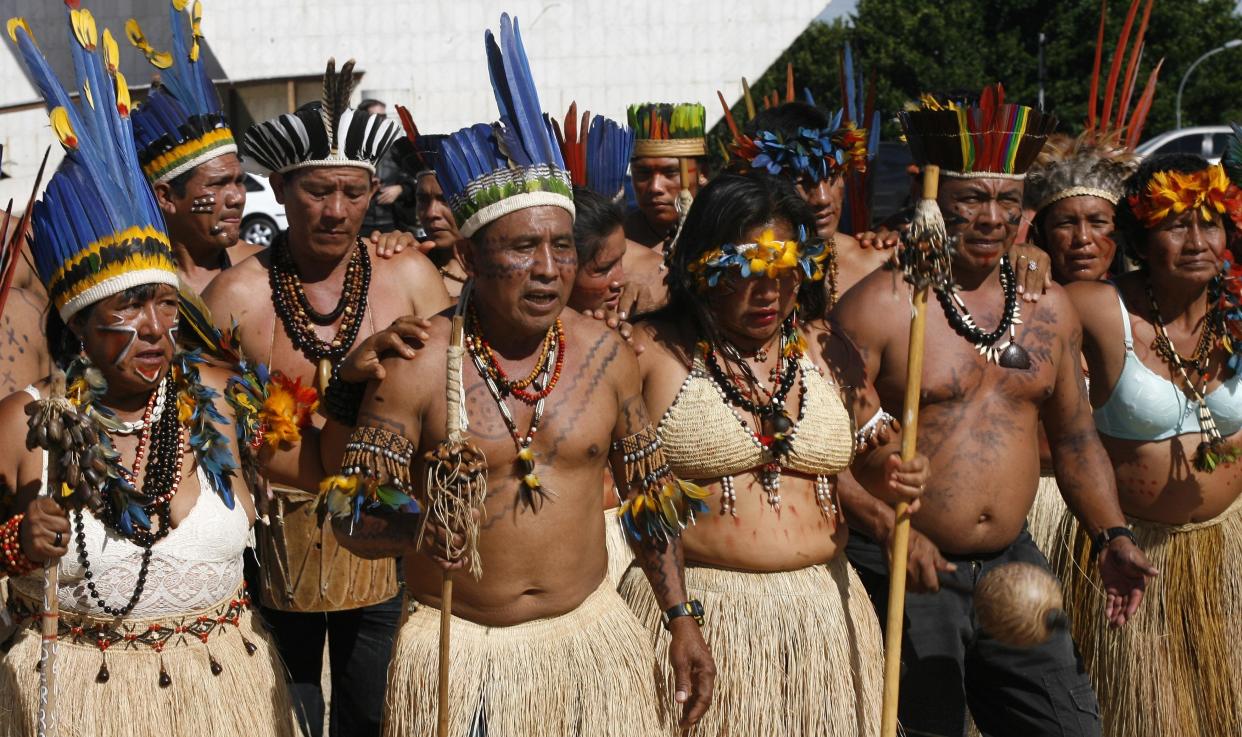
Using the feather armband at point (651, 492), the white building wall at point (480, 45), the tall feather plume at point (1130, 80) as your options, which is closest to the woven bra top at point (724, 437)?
the feather armband at point (651, 492)

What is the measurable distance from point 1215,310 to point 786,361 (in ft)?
6.97

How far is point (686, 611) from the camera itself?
166 inches

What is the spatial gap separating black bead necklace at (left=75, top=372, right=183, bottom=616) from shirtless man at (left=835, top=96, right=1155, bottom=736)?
7.17ft

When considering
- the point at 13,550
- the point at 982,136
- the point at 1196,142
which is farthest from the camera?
the point at 1196,142

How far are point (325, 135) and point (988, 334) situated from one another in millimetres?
2406

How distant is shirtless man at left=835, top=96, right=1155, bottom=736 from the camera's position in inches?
198

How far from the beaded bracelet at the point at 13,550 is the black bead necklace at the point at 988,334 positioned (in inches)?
116

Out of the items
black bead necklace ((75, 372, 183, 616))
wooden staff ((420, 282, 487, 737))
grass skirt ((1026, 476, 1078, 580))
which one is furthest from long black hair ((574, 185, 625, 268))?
grass skirt ((1026, 476, 1078, 580))

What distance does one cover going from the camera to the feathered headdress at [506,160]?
3996 millimetres

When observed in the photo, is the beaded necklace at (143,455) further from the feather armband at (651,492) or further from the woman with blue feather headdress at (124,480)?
the feather armband at (651,492)

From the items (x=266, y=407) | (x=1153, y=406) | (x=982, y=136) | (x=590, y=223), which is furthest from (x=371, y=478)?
(x=1153, y=406)

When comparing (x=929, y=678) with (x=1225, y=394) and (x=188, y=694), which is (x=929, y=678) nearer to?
(x=1225, y=394)

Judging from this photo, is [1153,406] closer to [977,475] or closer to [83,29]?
[977,475]

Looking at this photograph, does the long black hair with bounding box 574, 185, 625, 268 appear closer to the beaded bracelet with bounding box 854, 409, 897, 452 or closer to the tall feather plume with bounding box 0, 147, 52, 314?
the beaded bracelet with bounding box 854, 409, 897, 452
